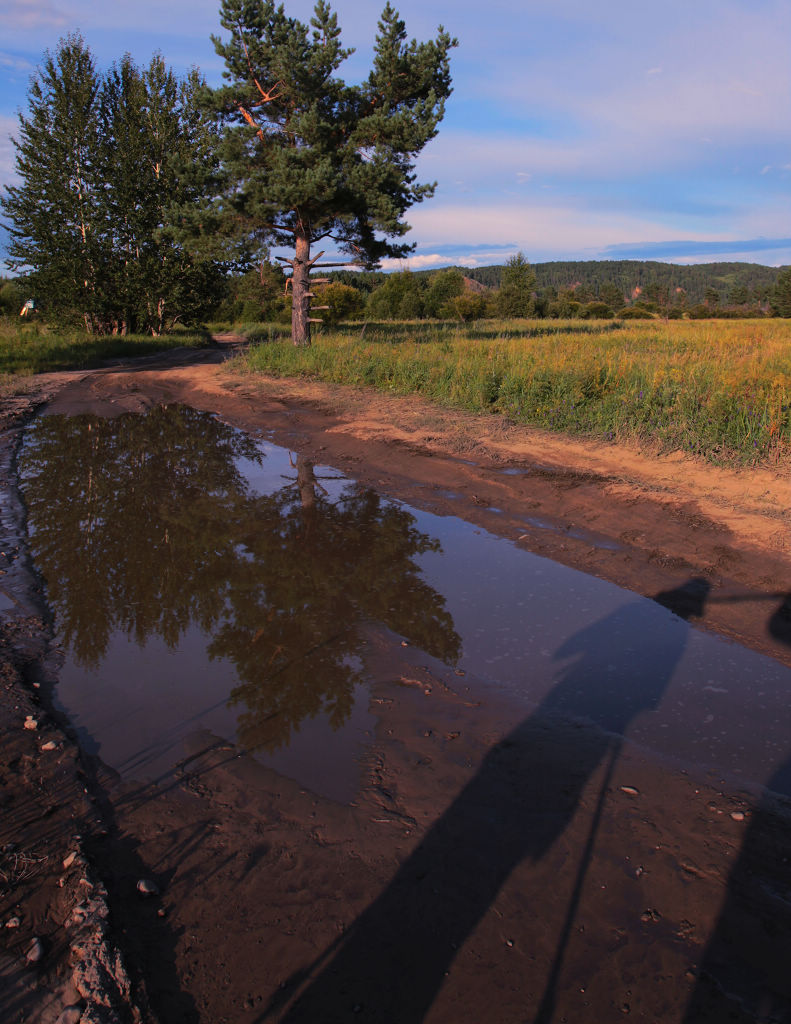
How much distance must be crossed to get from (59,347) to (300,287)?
9.21 m

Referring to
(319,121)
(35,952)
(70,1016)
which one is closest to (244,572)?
(35,952)

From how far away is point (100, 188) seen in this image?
1054 inches

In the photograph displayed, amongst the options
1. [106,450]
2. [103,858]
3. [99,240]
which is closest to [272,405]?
[106,450]

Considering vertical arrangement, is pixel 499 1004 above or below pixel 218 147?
below

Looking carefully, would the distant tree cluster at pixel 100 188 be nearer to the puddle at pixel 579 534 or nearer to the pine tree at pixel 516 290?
the puddle at pixel 579 534

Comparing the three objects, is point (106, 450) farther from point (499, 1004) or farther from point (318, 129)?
point (318, 129)

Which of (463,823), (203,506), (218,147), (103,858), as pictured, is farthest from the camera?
(218,147)

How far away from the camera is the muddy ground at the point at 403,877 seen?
2045mm

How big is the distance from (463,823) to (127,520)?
5.12 meters

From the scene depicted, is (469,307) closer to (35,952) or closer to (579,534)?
(579,534)

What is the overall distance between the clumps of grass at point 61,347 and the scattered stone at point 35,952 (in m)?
18.9

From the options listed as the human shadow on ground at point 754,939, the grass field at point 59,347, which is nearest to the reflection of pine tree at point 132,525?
the human shadow on ground at point 754,939

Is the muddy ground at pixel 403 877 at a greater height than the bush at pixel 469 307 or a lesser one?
lesser

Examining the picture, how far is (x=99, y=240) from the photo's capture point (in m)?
27.2
